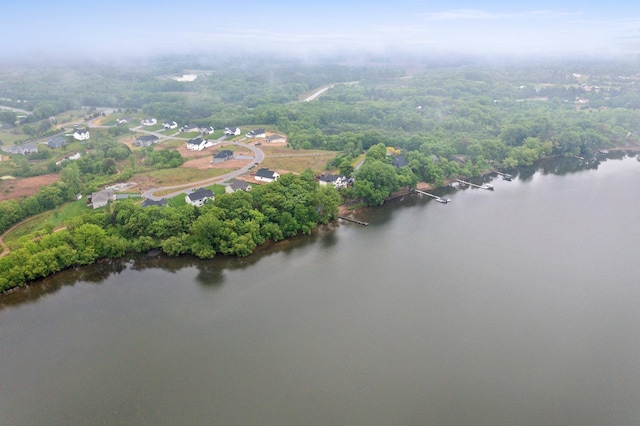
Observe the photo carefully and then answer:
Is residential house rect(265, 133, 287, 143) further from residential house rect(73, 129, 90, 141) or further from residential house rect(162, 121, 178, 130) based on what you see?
residential house rect(73, 129, 90, 141)

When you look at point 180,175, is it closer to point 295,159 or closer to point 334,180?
point 295,159

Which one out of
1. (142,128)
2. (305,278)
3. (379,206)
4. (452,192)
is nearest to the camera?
(305,278)

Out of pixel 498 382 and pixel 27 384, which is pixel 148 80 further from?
pixel 498 382

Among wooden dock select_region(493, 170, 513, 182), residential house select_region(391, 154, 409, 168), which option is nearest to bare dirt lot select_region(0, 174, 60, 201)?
residential house select_region(391, 154, 409, 168)

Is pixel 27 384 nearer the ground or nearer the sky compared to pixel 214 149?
nearer the ground

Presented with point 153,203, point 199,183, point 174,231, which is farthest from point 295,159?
point 174,231

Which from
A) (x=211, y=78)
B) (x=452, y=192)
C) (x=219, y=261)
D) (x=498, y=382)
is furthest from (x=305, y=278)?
(x=211, y=78)

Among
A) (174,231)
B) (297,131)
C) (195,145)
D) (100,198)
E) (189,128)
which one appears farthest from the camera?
(189,128)
